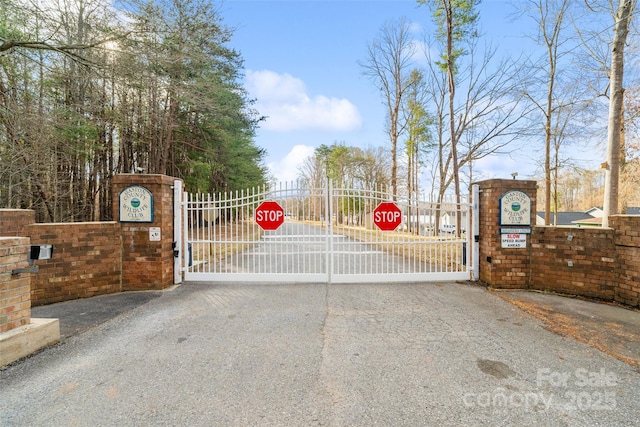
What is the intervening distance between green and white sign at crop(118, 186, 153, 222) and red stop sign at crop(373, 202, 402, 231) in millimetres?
4212

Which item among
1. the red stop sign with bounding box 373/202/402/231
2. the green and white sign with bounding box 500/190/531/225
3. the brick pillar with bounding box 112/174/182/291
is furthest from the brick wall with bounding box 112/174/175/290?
the green and white sign with bounding box 500/190/531/225

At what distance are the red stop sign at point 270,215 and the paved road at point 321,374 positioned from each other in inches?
83.6

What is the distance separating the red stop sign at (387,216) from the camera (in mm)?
5859

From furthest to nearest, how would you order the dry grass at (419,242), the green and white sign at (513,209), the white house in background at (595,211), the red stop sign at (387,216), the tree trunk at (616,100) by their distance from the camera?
the white house in background at (595,211)
the tree trunk at (616,100)
the red stop sign at (387,216)
the dry grass at (419,242)
the green and white sign at (513,209)

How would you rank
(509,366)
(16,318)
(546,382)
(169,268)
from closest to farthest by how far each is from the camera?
(546,382) < (509,366) < (16,318) < (169,268)

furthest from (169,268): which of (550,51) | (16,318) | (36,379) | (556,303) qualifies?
(550,51)

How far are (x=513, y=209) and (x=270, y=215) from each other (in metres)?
4.62

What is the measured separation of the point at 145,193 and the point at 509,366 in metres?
5.77

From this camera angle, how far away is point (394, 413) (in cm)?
211

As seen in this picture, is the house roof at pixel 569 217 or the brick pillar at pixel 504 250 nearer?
the brick pillar at pixel 504 250

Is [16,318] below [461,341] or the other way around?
the other way around

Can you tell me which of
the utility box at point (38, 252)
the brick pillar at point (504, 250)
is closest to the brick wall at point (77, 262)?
the utility box at point (38, 252)

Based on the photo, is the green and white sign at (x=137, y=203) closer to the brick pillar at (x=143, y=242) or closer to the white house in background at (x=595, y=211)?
the brick pillar at (x=143, y=242)

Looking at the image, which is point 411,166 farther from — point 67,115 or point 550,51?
point 67,115
